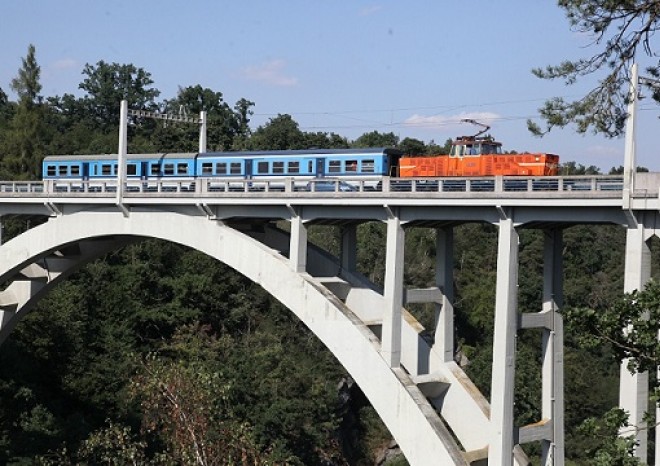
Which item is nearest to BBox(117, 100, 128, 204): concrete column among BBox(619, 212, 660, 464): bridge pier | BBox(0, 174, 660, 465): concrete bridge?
BBox(0, 174, 660, 465): concrete bridge

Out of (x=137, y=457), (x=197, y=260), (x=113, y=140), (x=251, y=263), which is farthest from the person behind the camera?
(x=113, y=140)

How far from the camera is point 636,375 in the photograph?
1510 centimetres

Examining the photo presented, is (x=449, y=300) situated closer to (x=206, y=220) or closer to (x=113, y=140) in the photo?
(x=206, y=220)

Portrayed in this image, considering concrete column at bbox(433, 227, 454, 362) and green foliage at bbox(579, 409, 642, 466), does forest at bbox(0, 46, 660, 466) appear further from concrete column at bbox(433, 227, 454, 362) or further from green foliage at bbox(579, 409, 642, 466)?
green foliage at bbox(579, 409, 642, 466)

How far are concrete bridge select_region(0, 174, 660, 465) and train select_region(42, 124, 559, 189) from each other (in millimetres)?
1099

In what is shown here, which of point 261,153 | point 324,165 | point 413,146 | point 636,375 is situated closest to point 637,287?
point 636,375

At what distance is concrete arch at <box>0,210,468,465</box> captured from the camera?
1914cm

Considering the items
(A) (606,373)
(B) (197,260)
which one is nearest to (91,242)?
(B) (197,260)

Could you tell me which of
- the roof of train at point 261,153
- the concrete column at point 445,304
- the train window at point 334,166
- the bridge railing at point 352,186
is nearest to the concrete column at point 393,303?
the concrete column at point 445,304

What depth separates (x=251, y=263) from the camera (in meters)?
23.3

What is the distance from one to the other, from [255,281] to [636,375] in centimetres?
1062

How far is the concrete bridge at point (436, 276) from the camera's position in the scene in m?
17.1

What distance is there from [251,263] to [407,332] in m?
4.70

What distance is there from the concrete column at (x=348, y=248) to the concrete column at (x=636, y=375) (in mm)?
8125
